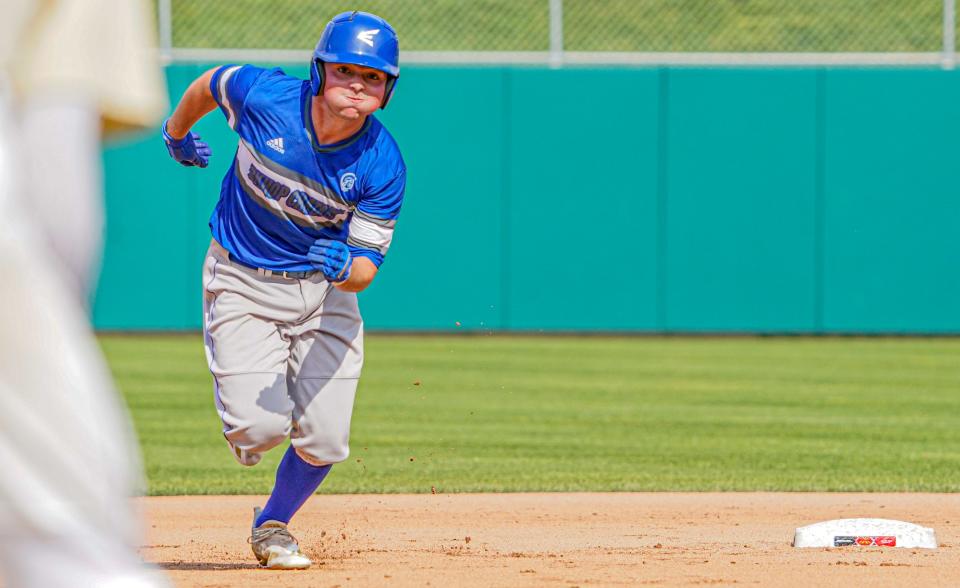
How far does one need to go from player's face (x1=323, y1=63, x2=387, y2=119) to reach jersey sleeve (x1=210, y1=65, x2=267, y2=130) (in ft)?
1.23

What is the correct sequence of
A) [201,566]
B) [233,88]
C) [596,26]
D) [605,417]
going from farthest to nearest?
1. [596,26]
2. [605,417]
3. [201,566]
4. [233,88]

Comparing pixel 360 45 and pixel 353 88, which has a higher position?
pixel 360 45

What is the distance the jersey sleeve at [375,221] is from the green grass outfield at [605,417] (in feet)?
8.51

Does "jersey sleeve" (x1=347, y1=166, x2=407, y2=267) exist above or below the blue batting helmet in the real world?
below

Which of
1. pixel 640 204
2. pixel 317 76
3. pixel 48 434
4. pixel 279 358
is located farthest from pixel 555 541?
pixel 640 204

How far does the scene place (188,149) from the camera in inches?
222

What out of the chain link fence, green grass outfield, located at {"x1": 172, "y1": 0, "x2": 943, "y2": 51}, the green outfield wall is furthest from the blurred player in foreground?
green grass outfield, located at {"x1": 172, "y1": 0, "x2": 943, "y2": 51}

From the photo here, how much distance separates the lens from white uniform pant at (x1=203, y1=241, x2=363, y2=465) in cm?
518

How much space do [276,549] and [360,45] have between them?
5.40 feet

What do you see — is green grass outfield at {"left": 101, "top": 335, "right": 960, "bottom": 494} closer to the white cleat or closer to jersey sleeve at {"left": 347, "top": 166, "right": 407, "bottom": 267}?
the white cleat

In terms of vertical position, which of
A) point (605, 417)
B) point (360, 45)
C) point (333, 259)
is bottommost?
point (605, 417)

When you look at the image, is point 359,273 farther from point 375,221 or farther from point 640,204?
point 640,204

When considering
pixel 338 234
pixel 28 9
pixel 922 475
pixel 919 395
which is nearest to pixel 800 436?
pixel 922 475

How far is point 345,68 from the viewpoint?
16.9 ft
